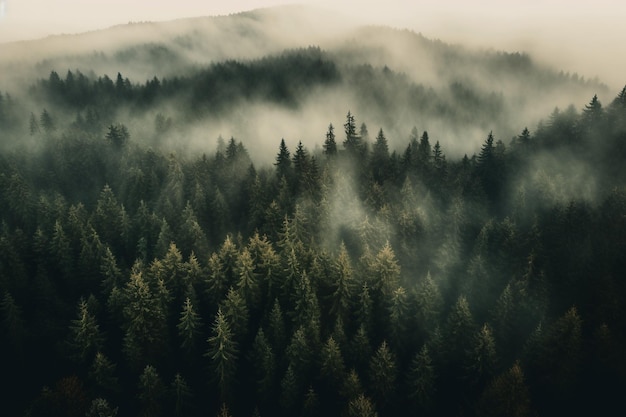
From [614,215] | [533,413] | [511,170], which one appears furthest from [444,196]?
[533,413]

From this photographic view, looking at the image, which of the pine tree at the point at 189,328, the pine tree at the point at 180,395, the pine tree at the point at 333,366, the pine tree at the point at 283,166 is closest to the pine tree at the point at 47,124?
the pine tree at the point at 283,166

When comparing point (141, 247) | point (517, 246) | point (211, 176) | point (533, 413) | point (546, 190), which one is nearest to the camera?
point (533, 413)

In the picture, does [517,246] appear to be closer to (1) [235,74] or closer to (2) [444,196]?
(2) [444,196]

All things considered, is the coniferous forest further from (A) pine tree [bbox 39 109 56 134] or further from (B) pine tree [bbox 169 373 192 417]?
(A) pine tree [bbox 39 109 56 134]

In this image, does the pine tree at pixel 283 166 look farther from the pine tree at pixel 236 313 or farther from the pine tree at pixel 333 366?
the pine tree at pixel 333 366

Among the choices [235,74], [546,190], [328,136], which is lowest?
[546,190]
